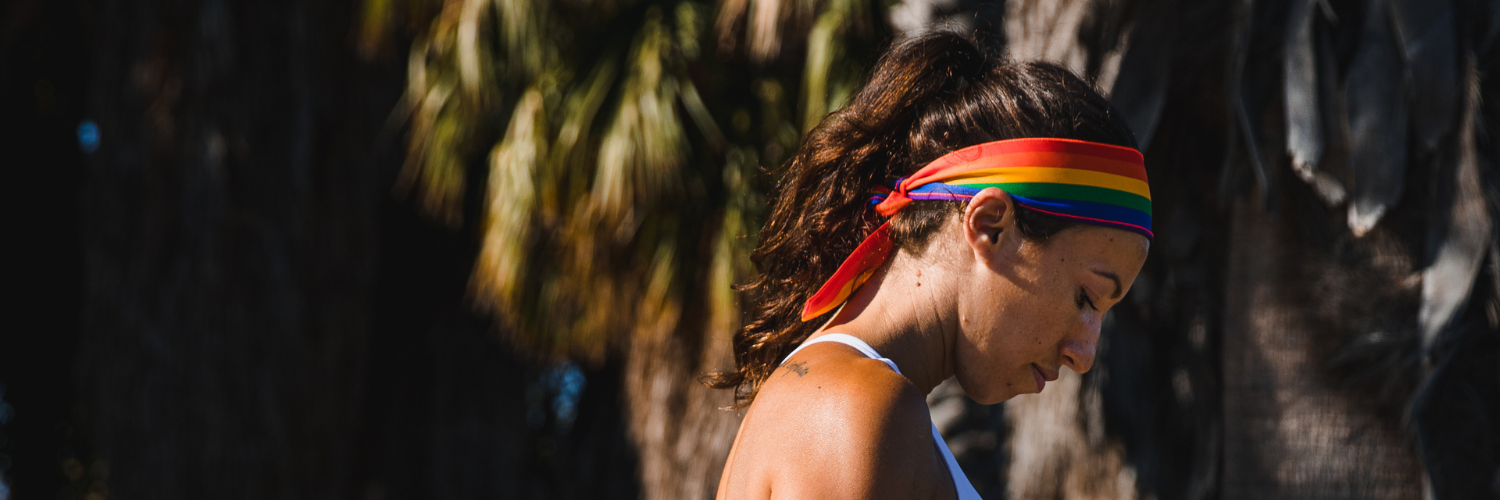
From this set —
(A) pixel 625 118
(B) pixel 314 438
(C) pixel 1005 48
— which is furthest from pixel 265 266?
(C) pixel 1005 48

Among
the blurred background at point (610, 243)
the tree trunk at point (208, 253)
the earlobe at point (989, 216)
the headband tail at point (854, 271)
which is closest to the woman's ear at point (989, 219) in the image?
the earlobe at point (989, 216)

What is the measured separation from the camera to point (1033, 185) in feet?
3.99

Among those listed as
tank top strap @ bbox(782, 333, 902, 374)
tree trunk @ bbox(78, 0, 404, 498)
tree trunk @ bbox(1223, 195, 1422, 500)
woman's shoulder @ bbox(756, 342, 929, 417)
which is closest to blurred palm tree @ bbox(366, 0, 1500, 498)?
tree trunk @ bbox(1223, 195, 1422, 500)

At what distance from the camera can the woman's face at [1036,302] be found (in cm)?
123

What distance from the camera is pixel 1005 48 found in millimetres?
3443

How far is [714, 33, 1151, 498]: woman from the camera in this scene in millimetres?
1212

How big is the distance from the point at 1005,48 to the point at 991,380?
2.35 m

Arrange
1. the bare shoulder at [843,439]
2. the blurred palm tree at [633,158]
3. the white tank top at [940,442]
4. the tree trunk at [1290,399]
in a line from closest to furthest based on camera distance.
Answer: the bare shoulder at [843,439], the white tank top at [940,442], the tree trunk at [1290,399], the blurred palm tree at [633,158]

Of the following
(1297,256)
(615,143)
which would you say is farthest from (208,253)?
(1297,256)

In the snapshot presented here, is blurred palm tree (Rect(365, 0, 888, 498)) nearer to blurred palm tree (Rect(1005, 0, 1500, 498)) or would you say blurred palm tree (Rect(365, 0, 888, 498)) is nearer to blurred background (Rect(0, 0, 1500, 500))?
blurred background (Rect(0, 0, 1500, 500))

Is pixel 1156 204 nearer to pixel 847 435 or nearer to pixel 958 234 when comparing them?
pixel 958 234

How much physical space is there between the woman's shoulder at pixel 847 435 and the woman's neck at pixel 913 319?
0.14m

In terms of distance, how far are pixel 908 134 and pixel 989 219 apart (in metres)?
0.17

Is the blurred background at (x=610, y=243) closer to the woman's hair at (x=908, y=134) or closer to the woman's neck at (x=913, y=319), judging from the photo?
the woman's hair at (x=908, y=134)
